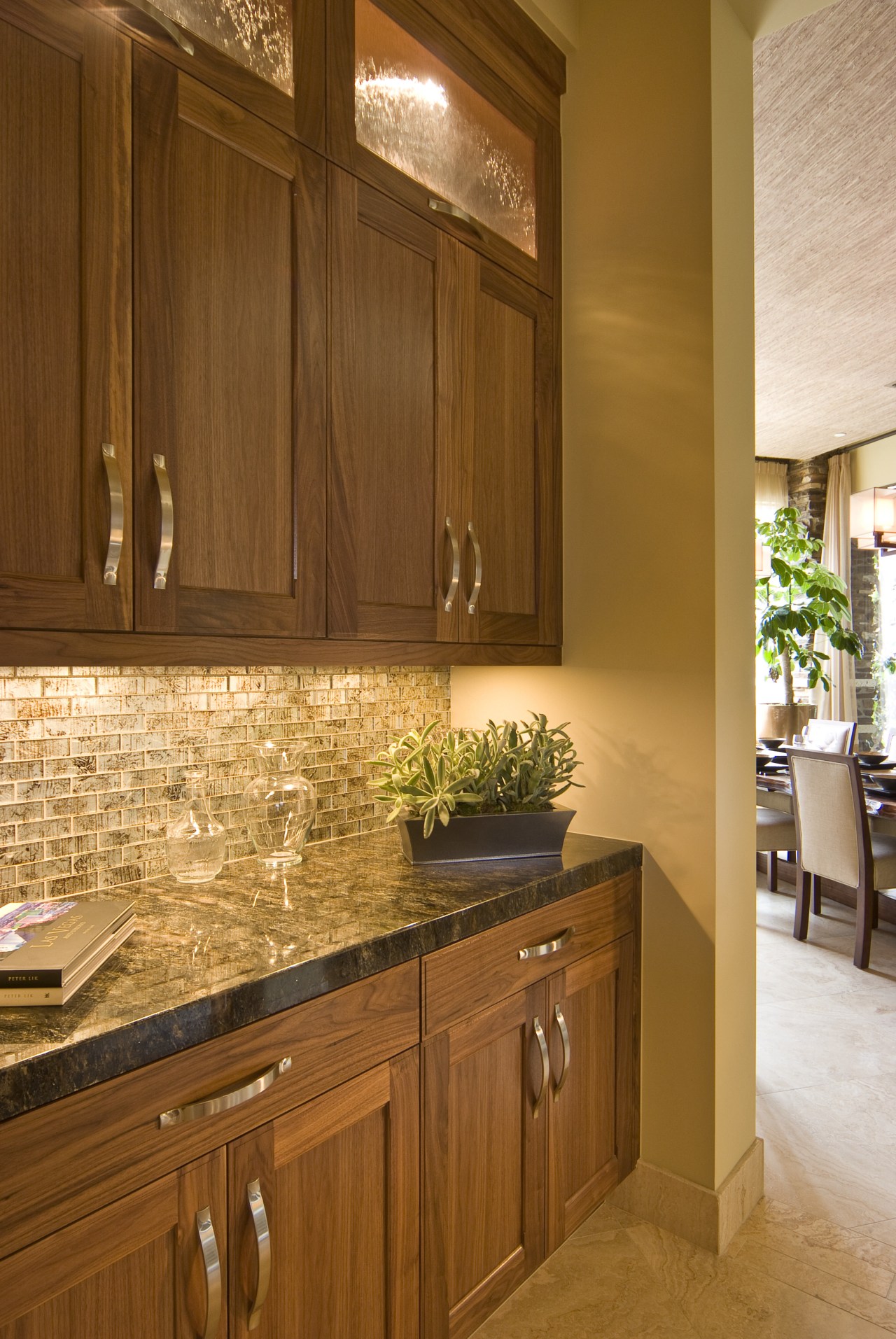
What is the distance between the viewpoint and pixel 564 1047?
5.84 ft

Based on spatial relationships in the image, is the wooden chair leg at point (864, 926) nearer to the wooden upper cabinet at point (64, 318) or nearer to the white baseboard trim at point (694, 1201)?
the white baseboard trim at point (694, 1201)

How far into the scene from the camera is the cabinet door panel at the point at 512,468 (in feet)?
6.43

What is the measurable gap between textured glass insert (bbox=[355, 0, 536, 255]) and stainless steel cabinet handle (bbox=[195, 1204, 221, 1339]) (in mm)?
1820

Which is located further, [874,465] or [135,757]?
[874,465]

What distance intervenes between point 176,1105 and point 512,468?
5.01 feet

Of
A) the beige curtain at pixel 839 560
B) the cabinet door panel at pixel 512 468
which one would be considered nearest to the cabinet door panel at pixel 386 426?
the cabinet door panel at pixel 512 468

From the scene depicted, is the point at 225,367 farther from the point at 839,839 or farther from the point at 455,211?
the point at 839,839

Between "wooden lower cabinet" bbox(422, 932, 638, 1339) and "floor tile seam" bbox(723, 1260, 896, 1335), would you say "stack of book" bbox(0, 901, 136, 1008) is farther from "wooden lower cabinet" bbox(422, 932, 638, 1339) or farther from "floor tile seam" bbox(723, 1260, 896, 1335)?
"floor tile seam" bbox(723, 1260, 896, 1335)

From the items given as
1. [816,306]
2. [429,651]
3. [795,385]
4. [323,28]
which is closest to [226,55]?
[323,28]

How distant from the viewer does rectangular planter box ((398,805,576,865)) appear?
5.97ft

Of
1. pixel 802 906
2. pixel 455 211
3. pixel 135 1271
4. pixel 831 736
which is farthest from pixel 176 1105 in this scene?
pixel 831 736

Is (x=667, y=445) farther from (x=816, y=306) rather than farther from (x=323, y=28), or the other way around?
(x=816, y=306)

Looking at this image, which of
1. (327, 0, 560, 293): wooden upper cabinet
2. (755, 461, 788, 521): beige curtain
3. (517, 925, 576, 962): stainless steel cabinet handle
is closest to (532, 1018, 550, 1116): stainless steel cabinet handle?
(517, 925, 576, 962): stainless steel cabinet handle

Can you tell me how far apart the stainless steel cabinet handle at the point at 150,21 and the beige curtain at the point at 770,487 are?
24.2 feet
